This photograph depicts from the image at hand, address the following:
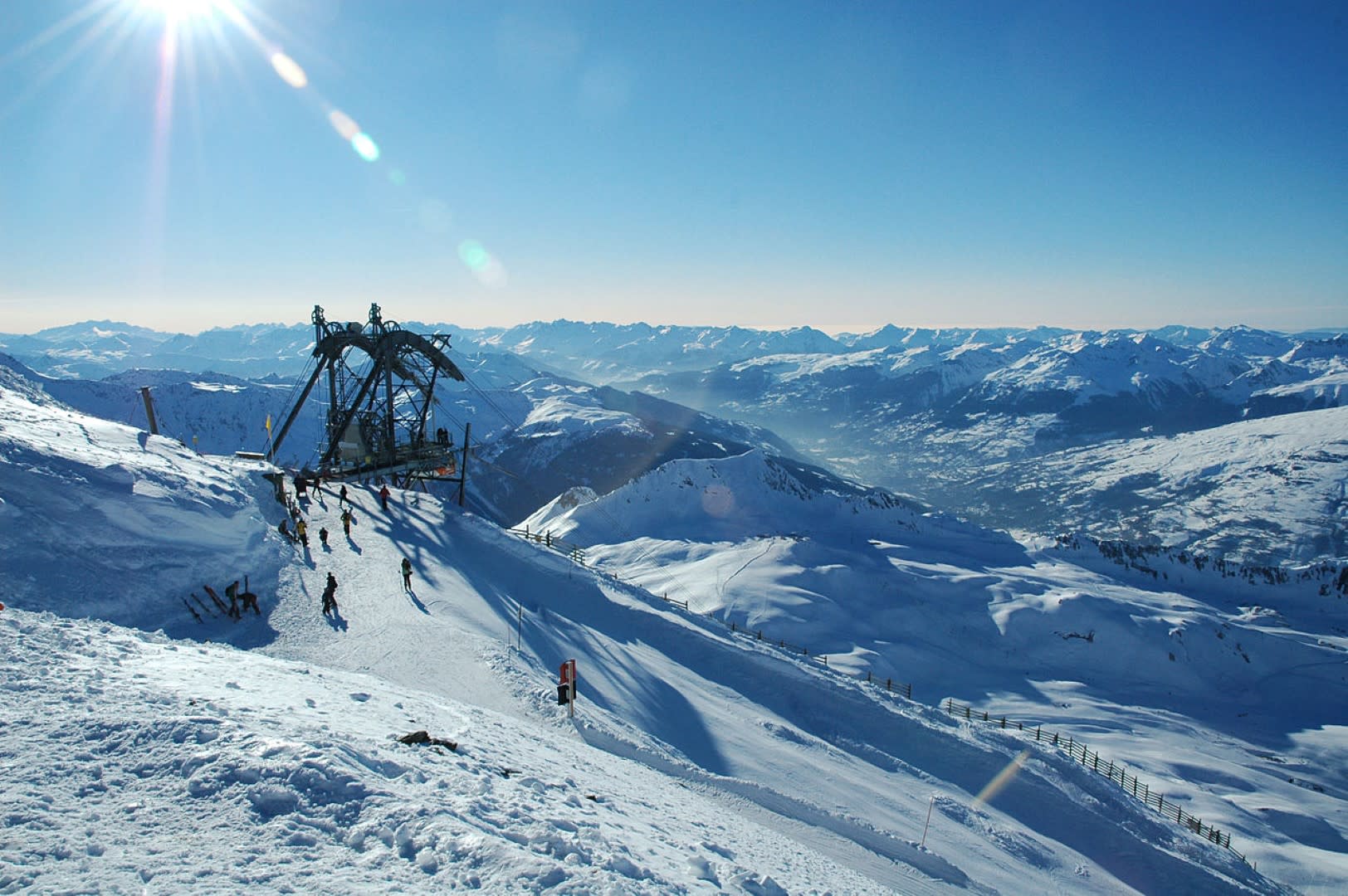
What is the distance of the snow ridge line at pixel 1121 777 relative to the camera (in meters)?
31.4

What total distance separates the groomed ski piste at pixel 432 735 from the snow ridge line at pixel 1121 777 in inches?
137

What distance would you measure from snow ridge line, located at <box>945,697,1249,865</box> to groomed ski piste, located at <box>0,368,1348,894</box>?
11.4 ft

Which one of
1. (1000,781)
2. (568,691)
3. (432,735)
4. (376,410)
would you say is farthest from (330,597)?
(376,410)

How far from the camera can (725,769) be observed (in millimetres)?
17141

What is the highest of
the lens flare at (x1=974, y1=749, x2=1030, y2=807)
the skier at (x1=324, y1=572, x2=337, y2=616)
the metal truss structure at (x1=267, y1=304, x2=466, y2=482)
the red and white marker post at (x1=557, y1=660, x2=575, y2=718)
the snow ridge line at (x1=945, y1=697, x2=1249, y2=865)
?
the metal truss structure at (x1=267, y1=304, x2=466, y2=482)

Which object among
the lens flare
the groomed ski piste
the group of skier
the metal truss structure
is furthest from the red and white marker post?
the metal truss structure

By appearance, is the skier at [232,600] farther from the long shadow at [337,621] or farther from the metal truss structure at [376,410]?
the metal truss structure at [376,410]

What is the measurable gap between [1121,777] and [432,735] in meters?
36.0

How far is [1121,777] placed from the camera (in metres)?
33.0

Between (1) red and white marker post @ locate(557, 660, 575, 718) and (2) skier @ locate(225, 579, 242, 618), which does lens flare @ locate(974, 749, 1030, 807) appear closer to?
(1) red and white marker post @ locate(557, 660, 575, 718)

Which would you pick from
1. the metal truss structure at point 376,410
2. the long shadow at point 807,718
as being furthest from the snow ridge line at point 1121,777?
the metal truss structure at point 376,410

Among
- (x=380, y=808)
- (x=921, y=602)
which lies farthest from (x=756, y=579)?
(x=380, y=808)

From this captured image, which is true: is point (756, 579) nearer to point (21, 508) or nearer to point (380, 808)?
point (21, 508)

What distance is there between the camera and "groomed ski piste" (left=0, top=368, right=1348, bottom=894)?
7.34 meters
